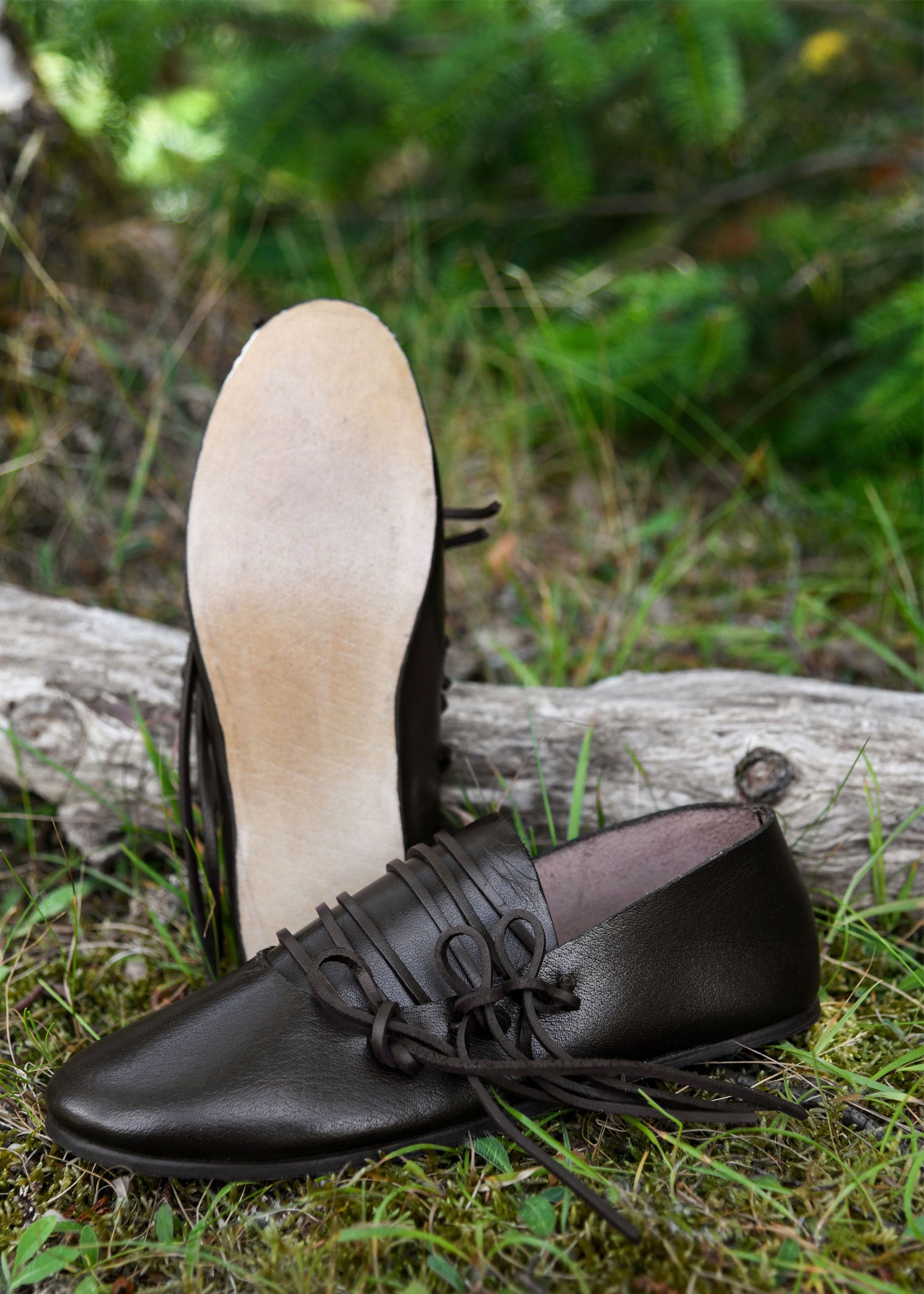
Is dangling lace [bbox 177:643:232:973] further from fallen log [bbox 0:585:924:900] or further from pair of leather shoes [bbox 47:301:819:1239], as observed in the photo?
fallen log [bbox 0:585:924:900]

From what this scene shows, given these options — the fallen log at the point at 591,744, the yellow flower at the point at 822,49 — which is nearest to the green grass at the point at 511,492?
the fallen log at the point at 591,744

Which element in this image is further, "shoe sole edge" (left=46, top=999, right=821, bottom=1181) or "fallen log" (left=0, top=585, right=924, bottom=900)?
"fallen log" (left=0, top=585, right=924, bottom=900)

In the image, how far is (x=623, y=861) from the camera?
52.3 inches

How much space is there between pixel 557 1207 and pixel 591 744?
0.74 meters

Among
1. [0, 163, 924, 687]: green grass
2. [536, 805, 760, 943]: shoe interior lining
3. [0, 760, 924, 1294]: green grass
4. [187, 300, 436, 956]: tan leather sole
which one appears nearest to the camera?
[0, 760, 924, 1294]: green grass

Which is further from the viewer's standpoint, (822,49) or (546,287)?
(546,287)

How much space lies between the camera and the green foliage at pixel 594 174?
2.15m

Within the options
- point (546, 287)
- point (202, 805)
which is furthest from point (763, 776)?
point (546, 287)

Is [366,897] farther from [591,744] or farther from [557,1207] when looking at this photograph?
[591,744]

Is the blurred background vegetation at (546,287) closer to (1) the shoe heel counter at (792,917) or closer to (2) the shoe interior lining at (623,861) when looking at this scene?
(2) the shoe interior lining at (623,861)

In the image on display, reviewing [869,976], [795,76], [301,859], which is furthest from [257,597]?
[795,76]

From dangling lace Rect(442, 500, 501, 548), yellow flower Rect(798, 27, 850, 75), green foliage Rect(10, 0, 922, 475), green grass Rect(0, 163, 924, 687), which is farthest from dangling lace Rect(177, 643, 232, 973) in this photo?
yellow flower Rect(798, 27, 850, 75)

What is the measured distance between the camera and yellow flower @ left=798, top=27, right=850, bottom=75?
2463 mm

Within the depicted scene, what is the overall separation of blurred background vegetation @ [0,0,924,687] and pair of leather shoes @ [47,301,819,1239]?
618mm
